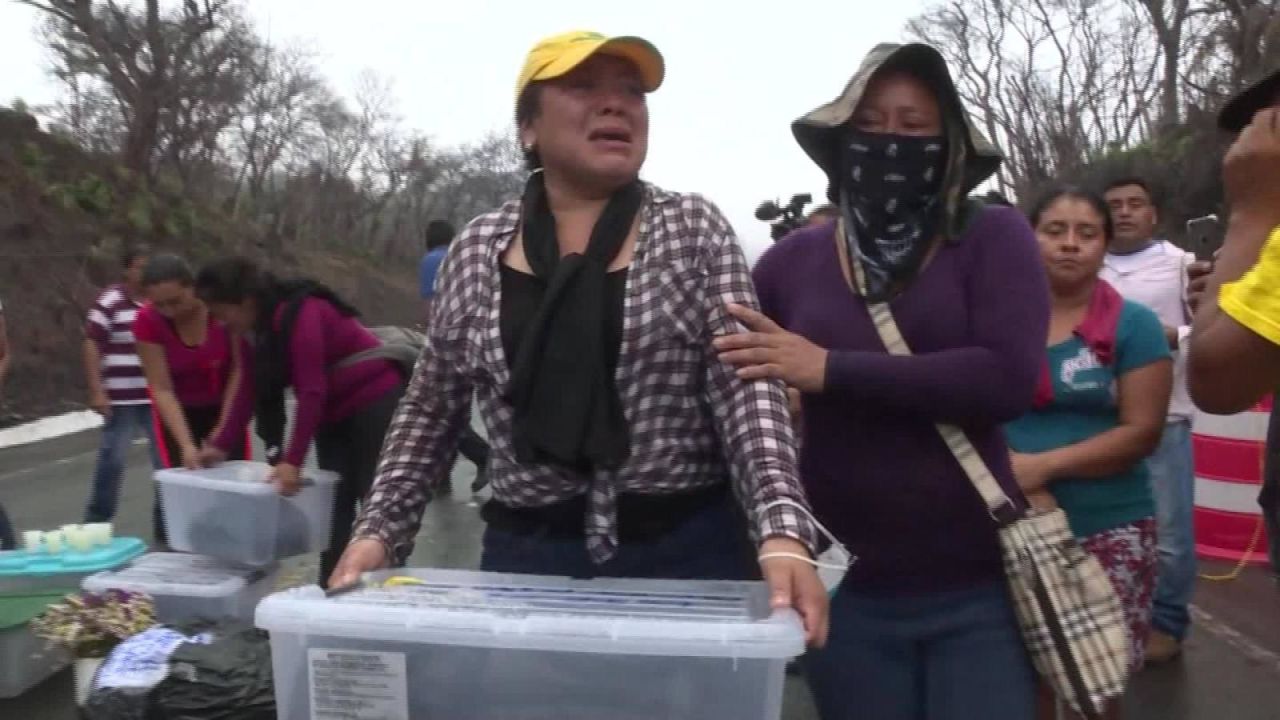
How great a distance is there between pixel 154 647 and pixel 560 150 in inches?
75.5

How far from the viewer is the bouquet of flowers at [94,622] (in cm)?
375

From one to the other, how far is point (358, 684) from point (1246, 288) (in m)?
1.32

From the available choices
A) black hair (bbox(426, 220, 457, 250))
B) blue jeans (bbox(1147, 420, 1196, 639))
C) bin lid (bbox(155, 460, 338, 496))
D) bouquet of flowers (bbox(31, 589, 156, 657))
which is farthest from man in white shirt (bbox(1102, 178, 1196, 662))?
black hair (bbox(426, 220, 457, 250))

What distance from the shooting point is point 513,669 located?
1682 mm

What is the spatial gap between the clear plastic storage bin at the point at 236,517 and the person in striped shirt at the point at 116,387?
8.25 feet

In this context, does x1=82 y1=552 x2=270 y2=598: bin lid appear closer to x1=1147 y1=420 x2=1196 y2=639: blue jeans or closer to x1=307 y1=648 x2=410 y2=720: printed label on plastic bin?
x1=307 y1=648 x2=410 y2=720: printed label on plastic bin

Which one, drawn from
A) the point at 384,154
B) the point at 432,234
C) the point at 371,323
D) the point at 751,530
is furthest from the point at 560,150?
the point at 384,154

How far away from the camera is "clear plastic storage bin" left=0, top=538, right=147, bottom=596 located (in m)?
4.34

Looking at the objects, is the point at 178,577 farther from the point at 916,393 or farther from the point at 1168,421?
the point at 1168,421

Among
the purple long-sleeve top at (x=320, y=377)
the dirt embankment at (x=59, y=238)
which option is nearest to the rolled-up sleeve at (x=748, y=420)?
the purple long-sleeve top at (x=320, y=377)

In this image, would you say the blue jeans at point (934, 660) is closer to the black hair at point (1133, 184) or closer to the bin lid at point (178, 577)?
the bin lid at point (178, 577)

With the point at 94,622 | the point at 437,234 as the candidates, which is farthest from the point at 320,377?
the point at 437,234

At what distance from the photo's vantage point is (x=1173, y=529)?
4688 mm

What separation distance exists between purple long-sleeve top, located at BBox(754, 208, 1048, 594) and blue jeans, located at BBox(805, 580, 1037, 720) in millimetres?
41
